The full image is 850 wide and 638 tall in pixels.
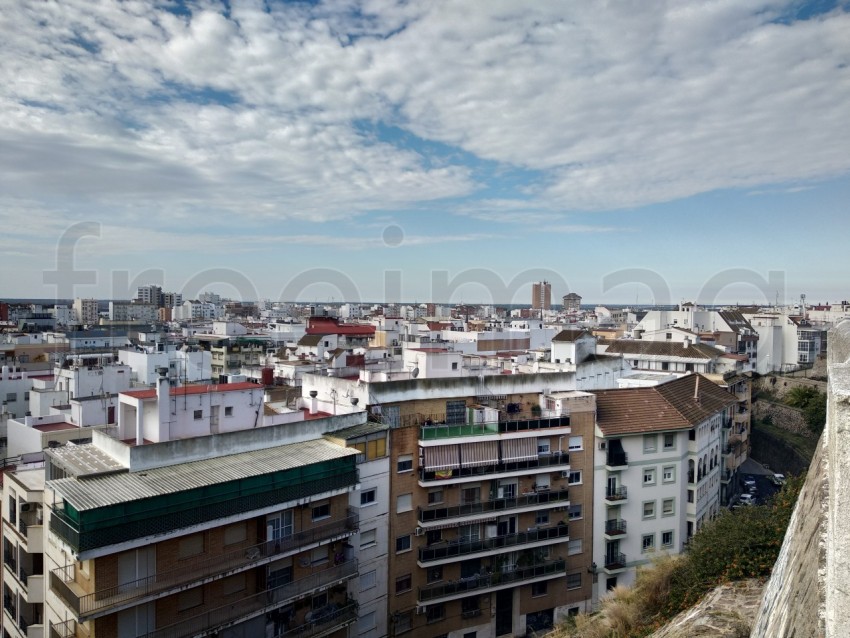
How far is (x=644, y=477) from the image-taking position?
24828 mm

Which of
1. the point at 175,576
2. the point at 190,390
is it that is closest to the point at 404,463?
the point at 190,390

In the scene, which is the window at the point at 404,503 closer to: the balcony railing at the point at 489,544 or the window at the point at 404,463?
the window at the point at 404,463

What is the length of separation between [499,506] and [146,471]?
12.3 meters

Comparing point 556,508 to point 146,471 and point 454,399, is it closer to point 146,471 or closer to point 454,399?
point 454,399

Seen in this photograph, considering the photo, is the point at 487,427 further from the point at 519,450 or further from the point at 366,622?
the point at 366,622

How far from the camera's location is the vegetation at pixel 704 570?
509 inches

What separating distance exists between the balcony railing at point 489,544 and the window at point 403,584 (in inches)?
34.8

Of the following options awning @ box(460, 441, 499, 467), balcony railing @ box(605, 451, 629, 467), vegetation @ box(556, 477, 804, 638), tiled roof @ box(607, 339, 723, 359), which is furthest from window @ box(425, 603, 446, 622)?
tiled roof @ box(607, 339, 723, 359)

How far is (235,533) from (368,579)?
20.7ft

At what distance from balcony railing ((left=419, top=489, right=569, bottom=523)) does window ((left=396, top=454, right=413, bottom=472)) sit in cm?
153

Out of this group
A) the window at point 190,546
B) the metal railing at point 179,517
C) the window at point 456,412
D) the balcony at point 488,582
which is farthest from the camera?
the window at point 456,412

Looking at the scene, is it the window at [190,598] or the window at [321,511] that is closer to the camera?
the window at [190,598]

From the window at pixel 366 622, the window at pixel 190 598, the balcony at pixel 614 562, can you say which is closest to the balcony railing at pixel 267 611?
the window at pixel 190 598

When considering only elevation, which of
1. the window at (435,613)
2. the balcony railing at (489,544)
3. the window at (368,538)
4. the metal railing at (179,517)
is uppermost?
the metal railing at (179,517)
